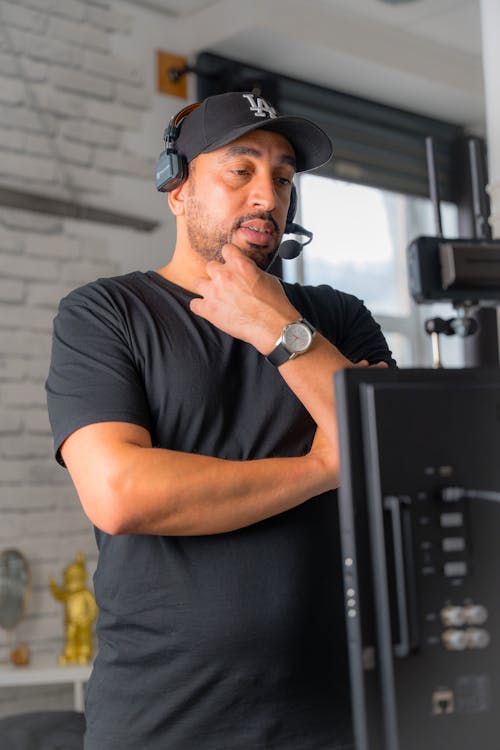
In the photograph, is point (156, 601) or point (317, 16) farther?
point (317, 16)

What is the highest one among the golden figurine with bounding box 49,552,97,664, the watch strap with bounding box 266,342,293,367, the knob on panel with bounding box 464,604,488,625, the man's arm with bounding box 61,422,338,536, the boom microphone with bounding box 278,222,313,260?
the boom microphone with bounding box 278,222,313,260

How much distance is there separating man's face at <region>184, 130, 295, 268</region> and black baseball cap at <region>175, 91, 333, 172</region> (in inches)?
0.7

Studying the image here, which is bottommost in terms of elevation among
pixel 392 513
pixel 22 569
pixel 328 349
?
pixel 22 569

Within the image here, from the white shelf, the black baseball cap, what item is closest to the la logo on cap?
the black baseball cap

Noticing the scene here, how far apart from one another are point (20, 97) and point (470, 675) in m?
3.35

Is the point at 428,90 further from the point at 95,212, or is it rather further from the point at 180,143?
the point at 180,143

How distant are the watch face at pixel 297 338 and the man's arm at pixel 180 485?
0.43 ft

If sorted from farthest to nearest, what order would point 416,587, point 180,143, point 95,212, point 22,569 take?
point 95,212, point 22,569, point 180,143, point 416,587

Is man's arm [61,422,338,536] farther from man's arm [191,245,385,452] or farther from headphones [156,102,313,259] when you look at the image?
headphones [156,102,313,259]

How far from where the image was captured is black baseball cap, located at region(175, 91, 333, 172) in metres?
1.55

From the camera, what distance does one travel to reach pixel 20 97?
3.77 metres

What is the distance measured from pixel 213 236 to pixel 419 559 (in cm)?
85

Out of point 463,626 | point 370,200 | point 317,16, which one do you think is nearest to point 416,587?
point 463,626

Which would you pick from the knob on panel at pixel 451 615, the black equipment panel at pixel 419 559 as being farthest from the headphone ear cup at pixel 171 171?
the knob on panel at pixel 451 615
